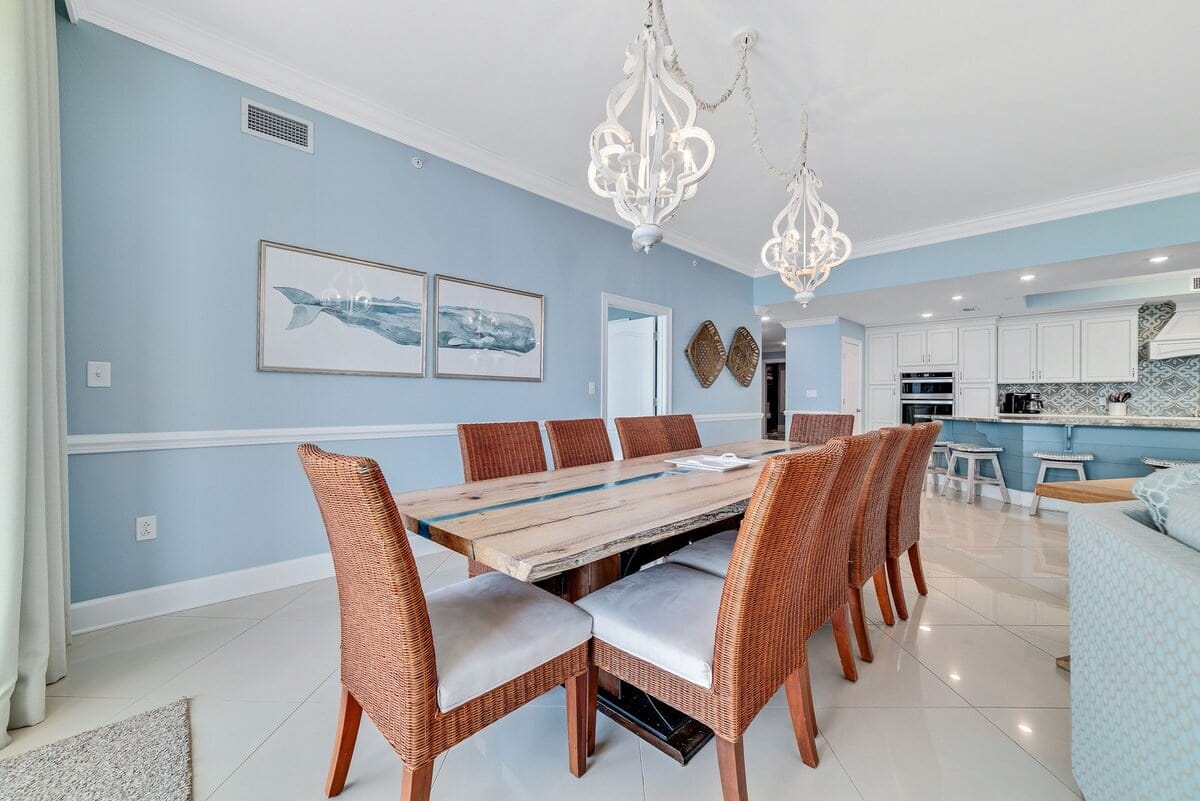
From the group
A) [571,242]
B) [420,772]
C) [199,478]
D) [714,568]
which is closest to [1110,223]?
[571,242]

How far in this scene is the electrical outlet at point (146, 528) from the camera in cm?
208

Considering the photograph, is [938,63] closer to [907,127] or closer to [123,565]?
[907,127]

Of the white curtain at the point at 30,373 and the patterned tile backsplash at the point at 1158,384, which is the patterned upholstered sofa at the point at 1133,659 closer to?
the white curtain at the point at 30,373

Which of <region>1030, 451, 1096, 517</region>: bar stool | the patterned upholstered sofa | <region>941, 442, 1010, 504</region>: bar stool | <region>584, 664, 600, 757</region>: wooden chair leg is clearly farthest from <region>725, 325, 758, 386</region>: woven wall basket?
<region>584, 664, 600, 757</region>: wooden chair leg

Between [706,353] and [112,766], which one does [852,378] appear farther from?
[112,766]

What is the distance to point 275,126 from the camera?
2.41 meters

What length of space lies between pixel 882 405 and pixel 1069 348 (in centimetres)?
210

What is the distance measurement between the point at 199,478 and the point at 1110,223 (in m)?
6.32

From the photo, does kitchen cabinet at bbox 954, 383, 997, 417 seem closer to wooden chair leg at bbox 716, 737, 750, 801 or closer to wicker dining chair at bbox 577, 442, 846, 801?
wicker dining chair at bbox 577, 442, 846, 801

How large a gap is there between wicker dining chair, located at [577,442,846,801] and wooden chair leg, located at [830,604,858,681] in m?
0.42

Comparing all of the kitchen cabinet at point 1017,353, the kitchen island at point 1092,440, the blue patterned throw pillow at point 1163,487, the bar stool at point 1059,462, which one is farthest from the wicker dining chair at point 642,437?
the kitchen cabinet at point 1017,353

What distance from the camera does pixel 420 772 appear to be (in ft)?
3.08

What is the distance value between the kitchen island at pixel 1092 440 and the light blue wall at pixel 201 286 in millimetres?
5156

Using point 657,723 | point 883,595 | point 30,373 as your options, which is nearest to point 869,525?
point 883,595
